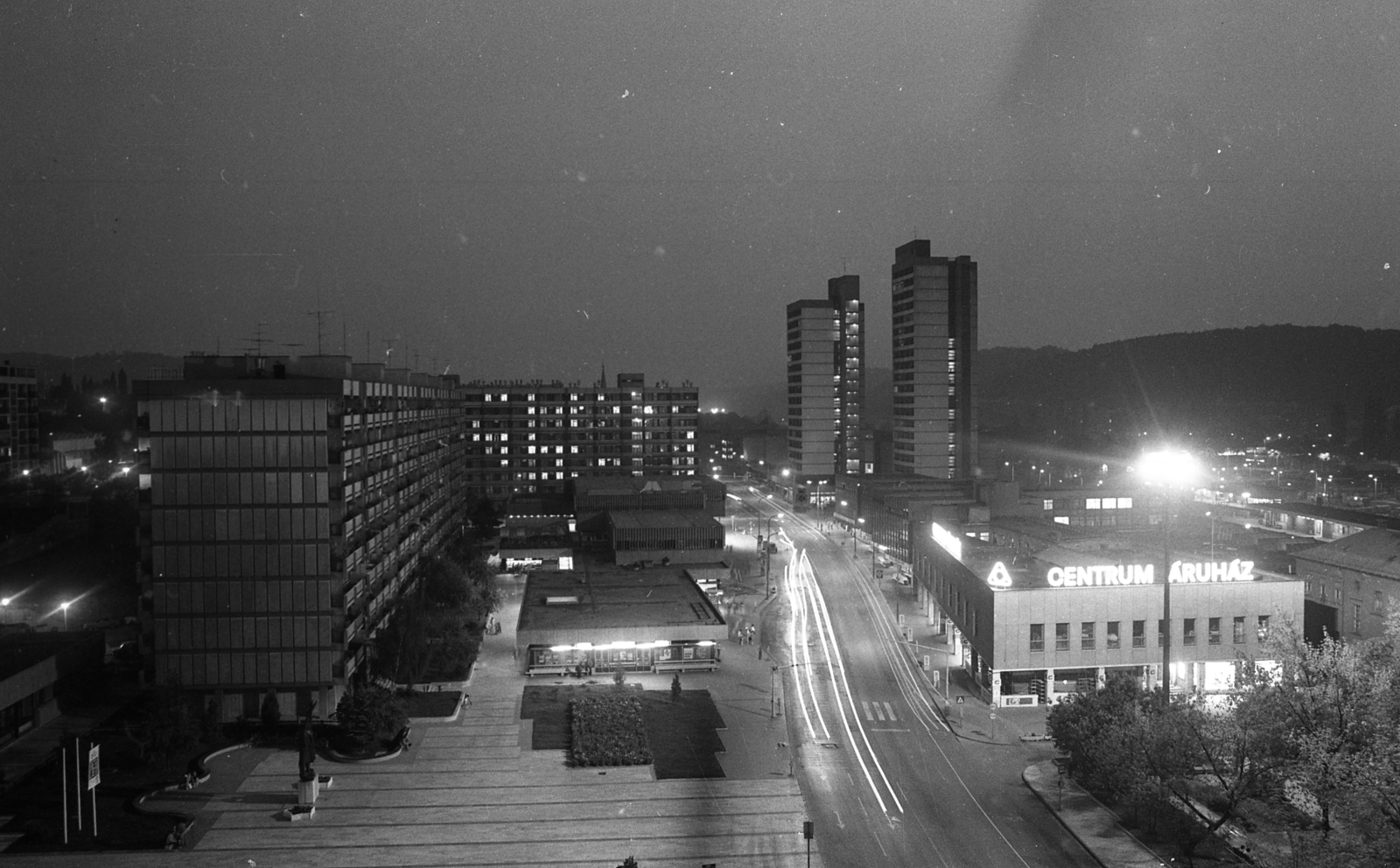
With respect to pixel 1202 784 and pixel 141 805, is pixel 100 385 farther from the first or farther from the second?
pixel 1202 784

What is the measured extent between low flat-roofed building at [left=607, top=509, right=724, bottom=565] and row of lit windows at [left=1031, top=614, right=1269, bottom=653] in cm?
3206

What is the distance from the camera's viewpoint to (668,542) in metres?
65.8

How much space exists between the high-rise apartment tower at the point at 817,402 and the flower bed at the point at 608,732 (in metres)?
75.7

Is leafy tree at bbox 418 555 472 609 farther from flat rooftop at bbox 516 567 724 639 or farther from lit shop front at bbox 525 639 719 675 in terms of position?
lit shop front at bbox 525 639 719 675

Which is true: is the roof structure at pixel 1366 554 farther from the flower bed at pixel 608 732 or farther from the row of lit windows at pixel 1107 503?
the flower bed at pixel 608 732

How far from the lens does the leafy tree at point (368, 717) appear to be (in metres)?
30.6

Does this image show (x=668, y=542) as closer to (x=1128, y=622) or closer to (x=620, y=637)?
(x=620, y=637)

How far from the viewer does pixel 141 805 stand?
87.4ft

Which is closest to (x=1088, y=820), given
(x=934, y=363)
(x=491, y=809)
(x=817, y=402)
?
(x=491, y=809)

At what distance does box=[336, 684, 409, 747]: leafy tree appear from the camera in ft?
100

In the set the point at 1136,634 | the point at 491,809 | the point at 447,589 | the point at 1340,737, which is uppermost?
the point at 1340,737

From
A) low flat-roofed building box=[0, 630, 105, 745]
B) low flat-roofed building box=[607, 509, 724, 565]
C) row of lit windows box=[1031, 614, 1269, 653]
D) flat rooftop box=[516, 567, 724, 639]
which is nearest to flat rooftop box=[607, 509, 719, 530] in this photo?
low flat-roofed building box=[607, 509, 724, 565]

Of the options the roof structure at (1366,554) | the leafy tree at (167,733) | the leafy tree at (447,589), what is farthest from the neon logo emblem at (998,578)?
the leafy tree at (167,733)

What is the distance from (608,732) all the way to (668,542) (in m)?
33.9
